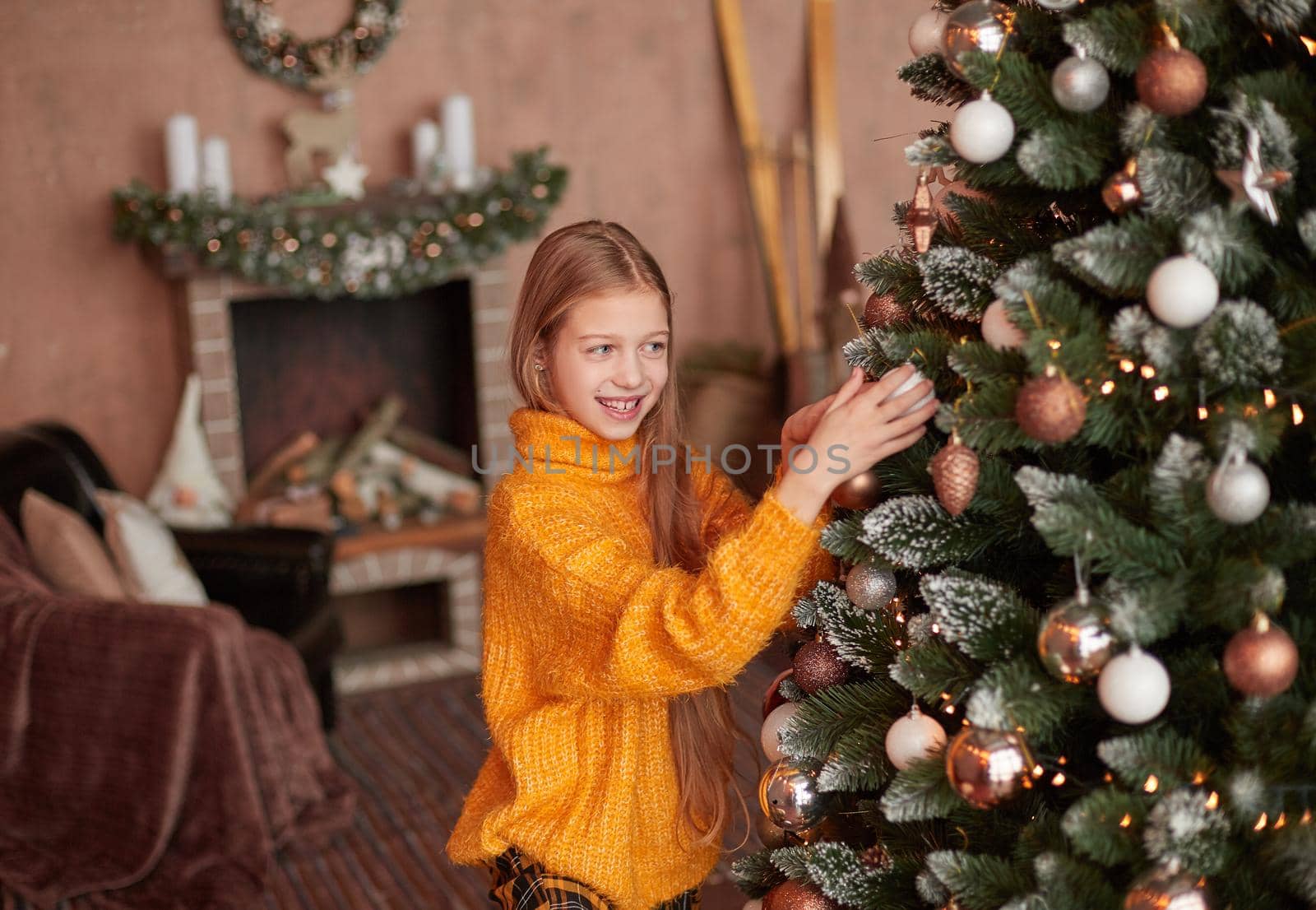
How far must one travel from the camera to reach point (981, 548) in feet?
3.35

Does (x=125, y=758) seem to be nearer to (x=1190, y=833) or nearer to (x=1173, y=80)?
(x=1190, y=833)

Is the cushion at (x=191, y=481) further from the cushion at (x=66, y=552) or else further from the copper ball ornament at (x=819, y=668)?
the copper ball ornament at (x=819, y=668)

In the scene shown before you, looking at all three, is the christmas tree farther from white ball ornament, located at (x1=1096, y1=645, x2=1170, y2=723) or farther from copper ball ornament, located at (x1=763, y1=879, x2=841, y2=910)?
copper ball ornament, located at (x1=763, y1=879, x2=841, y2=910)

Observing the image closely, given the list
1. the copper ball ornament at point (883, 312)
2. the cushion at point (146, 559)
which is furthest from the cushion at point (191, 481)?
the copper ball ornament at point (883, 312)

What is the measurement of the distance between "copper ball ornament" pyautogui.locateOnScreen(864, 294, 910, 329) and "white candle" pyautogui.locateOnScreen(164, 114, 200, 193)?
3107 millimetres

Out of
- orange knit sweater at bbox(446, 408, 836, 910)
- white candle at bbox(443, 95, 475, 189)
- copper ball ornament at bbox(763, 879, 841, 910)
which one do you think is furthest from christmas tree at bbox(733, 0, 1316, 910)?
white candle at bbox(443, 95, 475, 189)

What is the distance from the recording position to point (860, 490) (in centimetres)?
109

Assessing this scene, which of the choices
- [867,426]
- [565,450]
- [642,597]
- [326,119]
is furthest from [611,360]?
[326,119]

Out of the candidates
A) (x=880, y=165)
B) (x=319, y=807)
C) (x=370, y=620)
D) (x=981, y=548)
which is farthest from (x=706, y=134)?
(x=981, y=548)

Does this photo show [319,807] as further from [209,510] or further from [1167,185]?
[1167,185]

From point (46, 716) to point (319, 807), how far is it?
66 centimetres

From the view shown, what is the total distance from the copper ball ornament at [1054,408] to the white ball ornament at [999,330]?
0.07 metres

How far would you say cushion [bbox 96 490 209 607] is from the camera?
2988mm

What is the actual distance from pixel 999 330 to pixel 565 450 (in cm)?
61
